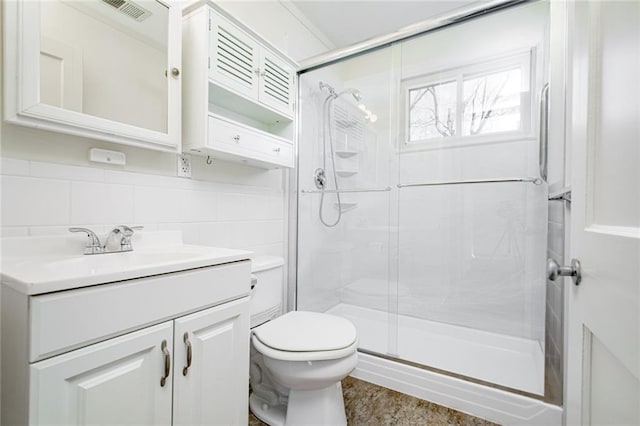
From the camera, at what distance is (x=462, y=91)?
214 centimetres

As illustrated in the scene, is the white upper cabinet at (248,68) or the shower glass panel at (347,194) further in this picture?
the shower glass panel at (347,194)

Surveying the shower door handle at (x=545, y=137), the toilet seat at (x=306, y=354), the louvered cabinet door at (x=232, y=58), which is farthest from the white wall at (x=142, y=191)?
the shower door handle at (x=545, y=137)

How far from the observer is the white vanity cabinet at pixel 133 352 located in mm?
644

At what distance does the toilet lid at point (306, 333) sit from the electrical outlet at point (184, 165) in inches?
32.0

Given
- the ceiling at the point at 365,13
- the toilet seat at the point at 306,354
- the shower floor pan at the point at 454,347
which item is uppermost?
the ceiling at the point at 365,13

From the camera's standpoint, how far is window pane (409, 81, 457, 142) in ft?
7.17

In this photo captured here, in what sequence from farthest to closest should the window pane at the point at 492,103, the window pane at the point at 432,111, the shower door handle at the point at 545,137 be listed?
the window pane at the point at 432,111 < the window pane at the point at 492,103 < the shower door handle at the point at 545,137

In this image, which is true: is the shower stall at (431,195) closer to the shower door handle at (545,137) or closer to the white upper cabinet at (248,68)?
the shower door handle at (545,137)

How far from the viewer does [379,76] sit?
2.18 meters

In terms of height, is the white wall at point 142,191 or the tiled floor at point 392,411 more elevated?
the white wall at point 142,191

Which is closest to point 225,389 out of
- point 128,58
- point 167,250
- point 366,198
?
point 167,250

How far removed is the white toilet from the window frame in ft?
4.77

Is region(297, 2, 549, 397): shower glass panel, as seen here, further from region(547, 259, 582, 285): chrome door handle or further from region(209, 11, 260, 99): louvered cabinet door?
region(547, 259, 582, 285): chrome door handle

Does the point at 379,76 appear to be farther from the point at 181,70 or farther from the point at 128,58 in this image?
the point at 128,58
